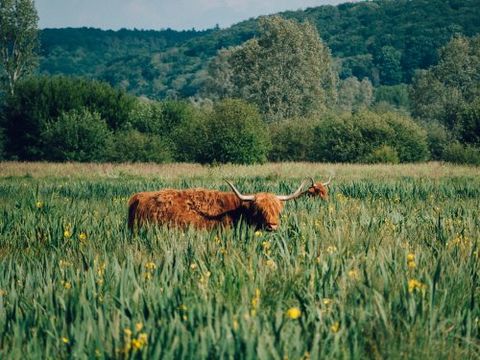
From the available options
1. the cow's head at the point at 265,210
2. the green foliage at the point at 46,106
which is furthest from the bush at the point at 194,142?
the cow's head at the point at 265,210

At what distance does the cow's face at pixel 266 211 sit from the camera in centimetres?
746

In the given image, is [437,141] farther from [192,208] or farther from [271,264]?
[271,264]

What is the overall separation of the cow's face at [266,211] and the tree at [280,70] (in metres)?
51.3

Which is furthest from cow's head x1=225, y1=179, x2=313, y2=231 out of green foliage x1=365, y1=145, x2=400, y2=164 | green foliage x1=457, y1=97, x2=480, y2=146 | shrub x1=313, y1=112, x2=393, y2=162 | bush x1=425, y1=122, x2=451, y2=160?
bush x1=425, y1=122, x2=451, y2=160

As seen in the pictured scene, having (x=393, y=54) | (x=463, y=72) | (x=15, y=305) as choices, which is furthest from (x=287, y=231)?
(x=393, y=54)

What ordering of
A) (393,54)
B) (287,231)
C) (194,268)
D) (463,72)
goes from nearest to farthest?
(194,268), (287,231), (463,72), (393,54)

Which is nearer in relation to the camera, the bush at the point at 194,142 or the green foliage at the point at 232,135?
the green foliage at the point at 232,135

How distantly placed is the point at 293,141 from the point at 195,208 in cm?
3869

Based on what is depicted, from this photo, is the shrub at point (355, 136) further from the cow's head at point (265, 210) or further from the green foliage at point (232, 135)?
the cow's head at point (265, 210)

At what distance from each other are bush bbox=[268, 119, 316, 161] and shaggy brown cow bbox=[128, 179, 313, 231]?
1503 inches

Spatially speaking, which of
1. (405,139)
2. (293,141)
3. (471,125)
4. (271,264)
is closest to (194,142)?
(293,141)

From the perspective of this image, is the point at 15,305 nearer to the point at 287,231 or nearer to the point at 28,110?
the point at 287,231

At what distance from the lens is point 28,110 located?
43.6 metres

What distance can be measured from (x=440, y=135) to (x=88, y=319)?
55.5 metres
